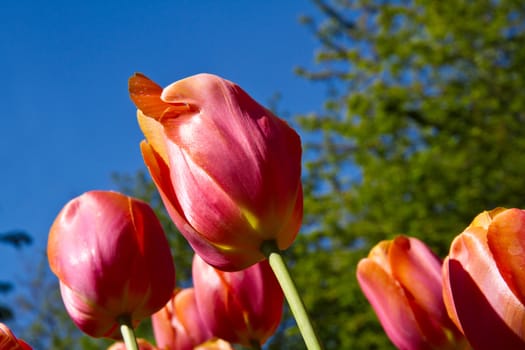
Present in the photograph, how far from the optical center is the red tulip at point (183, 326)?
76cm

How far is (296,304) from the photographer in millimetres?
369

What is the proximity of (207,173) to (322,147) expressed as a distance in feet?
30.4

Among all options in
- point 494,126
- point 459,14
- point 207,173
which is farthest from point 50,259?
point 459,14

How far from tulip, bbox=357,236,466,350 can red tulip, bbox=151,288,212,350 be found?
248 millimetres

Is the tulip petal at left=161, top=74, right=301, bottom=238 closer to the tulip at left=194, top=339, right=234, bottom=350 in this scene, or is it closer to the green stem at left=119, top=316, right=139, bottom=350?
the green stem at left=119, top=316, right=139, bottom=350

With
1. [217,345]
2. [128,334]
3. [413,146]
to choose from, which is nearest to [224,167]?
[128,334]

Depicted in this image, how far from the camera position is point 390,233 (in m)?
8.47

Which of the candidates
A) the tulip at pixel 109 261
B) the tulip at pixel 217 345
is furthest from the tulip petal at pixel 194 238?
the tulip at pixel 217 345

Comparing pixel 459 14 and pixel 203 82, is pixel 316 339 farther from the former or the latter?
pixel 459 14

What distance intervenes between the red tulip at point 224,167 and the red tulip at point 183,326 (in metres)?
0.32

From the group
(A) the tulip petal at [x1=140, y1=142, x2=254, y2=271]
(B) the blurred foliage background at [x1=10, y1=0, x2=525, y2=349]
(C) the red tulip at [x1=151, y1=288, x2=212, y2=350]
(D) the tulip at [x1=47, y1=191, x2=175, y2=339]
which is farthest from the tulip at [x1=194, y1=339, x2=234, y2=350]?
(B) the blurred foliage background at [x1=10, y1=0, x2=525, y2=349]

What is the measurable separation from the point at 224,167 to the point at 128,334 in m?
0.15

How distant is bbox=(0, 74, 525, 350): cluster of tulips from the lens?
0.41 m

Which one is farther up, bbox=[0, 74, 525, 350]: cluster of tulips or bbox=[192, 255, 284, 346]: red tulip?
bbox=[0, 74, 525, 350]: cluster of tulips
